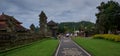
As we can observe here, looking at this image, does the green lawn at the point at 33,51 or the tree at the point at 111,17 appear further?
the tree at the point at 111,17

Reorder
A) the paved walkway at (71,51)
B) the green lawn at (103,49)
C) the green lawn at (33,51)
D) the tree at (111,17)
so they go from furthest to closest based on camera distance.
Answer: the tree at (111,17) < the green lawn at (33,51) < the green lawn at (103,49) < the paved walkway at (71,51)

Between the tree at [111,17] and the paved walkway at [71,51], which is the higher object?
the tree at [111,17]

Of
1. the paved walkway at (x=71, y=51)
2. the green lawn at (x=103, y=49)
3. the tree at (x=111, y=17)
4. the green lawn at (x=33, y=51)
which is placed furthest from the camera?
the tree at (x=111, y=17)

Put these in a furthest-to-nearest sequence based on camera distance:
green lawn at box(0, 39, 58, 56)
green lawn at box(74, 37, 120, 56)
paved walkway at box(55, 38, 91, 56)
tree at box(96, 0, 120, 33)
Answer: tree at box(96, 0, 120, 33) → green lawn at box(0, 39, 58, 56) → green lawn at box(74, 37, 120, 56) → paved walkway at box(55, 38, 91, 56)

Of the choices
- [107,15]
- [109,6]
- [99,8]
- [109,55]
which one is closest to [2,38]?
[109,55]

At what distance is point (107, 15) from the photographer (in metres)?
66.5

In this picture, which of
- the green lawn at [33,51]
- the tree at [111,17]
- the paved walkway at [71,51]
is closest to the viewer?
the paved walkway at [71,51]

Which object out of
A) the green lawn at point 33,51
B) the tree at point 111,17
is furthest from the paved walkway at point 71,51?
the tree at point 111,17

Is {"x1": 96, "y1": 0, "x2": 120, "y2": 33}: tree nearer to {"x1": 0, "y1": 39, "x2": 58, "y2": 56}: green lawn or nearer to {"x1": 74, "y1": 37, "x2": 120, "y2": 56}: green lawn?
{"x1": 74, "y1": 37, "x2": 120, "y2": 56}: green lawn

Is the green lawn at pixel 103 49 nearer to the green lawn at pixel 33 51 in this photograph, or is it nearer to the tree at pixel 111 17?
the green lawn at pixel 33 51

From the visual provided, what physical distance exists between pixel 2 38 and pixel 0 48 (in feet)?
5.21

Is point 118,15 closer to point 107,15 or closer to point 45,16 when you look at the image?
point 107,15

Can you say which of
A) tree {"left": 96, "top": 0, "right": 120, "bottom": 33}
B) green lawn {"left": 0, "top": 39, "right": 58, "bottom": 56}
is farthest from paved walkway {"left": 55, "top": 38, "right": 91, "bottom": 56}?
tree {"left": 96, "top": 0, "right": 120, "bottom": 33}

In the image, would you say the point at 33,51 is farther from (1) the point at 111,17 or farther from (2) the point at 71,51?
(1) the point at 111,17
